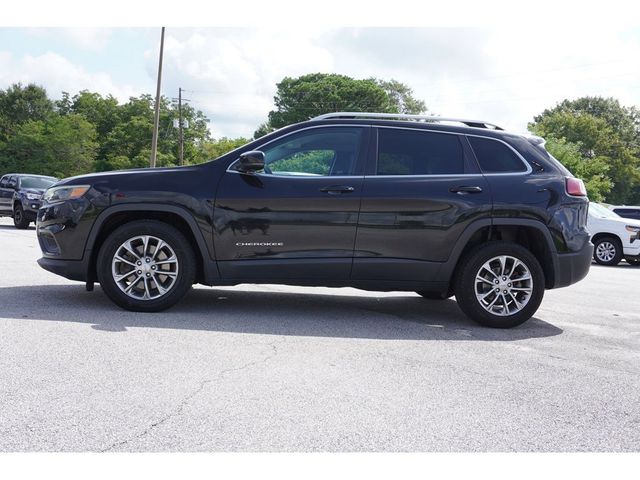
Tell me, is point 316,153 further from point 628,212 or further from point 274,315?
point 628,212

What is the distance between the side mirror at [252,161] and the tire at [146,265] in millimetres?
821

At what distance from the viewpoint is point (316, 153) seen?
6.03 m

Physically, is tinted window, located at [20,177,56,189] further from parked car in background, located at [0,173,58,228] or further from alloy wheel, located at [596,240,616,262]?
alloy wheel, located at [596,240,616,262]

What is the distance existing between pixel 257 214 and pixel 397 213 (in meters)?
1.22

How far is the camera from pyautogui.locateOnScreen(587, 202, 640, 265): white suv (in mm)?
16641

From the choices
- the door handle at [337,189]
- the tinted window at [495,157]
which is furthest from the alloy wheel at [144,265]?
the tinted window at [495,157]

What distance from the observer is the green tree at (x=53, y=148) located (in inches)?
2195

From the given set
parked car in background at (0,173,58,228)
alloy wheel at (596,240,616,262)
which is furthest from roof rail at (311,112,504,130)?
parked car in background at (0,173,58,228)

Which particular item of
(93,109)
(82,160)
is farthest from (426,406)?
(93,109)

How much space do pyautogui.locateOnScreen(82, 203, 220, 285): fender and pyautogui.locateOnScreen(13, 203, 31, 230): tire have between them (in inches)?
616

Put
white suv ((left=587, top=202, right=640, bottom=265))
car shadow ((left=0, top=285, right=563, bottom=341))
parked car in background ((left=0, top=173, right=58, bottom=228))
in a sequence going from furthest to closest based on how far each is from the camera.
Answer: parked car in background ((left=0, top=173, right=58, bottom=228))
white suv ((left=587, top=202, right=640, bottom=265))
car shadow ((left=0, top=285, right=563, bottom=341))

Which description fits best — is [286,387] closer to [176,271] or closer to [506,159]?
[176,271]

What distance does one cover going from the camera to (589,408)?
375 cm

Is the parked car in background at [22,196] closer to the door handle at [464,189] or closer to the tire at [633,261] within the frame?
the tire at [633,261]
